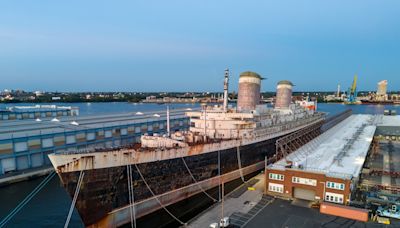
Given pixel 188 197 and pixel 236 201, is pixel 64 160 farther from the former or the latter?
pixel 236 201

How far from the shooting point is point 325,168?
87.4ft

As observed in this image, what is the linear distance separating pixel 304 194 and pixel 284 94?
30.9 meters

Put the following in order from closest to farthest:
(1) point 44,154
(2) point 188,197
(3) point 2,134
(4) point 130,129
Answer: (2) point 188,197
(3) point 2,134
(1) point 44,154
(4) point 130,129

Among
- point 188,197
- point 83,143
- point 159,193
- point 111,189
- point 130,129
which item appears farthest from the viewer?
point 130,129

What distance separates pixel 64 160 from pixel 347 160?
29.5 meters

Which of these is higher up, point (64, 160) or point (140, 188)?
Answer: point (64, 160)

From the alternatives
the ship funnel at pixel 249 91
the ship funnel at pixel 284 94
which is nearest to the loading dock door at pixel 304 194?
the ship funnel at pixel 249 91

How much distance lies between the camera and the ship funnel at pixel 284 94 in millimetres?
52469

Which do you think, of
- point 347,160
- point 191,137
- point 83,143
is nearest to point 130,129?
point 83,143

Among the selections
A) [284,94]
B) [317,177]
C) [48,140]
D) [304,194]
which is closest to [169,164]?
[304,194]

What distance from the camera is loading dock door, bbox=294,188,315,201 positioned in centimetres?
2458

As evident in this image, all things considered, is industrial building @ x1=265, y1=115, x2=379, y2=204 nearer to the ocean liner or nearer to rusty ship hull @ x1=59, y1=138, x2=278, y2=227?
the ocean liner

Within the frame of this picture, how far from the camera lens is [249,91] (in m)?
40.5

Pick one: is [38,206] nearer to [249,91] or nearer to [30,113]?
[249,91]
